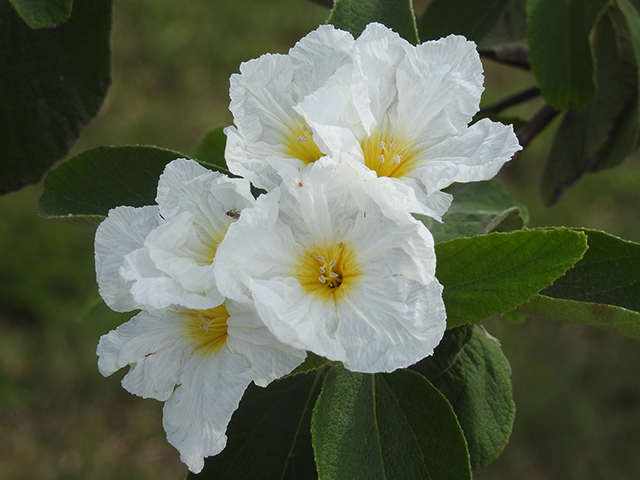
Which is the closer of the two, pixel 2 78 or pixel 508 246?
pixel 508 246

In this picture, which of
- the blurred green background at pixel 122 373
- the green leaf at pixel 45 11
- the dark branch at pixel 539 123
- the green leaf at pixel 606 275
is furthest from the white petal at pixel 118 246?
the blurred green background at pixel 122 373

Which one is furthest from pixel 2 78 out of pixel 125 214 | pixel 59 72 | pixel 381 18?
pixel 381 18

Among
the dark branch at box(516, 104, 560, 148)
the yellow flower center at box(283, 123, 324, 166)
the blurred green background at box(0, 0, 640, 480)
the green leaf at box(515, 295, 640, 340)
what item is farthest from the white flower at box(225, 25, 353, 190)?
the blurred green background at box(0, 0, 640, 480)

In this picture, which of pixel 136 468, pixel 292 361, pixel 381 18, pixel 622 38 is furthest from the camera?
pixel 136 468

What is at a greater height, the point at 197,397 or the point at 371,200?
the point at 371,200

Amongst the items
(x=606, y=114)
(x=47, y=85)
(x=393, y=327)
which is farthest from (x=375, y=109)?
(x=606, y=114)

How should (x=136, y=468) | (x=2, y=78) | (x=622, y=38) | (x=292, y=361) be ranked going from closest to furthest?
(x=292, y=361), (x=2, y=78), (x=622, y=38), (x=136, y=468)

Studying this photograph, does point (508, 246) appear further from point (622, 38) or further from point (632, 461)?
point (632, 461)
